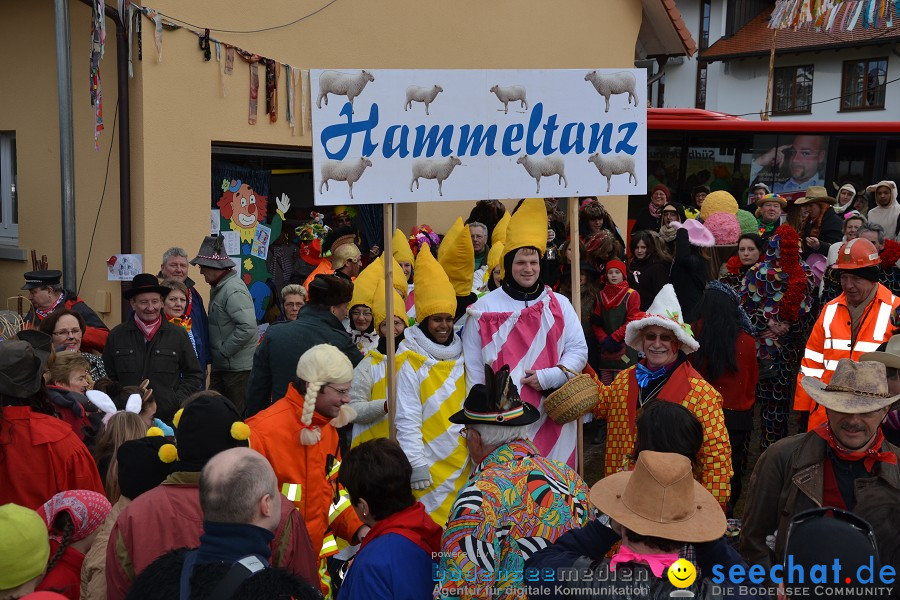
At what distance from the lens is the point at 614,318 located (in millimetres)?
7805

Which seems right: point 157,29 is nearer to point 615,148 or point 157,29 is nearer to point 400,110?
point 400,110

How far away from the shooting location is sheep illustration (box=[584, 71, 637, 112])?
4945 millimetres

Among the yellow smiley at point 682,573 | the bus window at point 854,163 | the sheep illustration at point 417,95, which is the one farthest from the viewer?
the bus window at point 854,163

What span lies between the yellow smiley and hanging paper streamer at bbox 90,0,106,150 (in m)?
6.66

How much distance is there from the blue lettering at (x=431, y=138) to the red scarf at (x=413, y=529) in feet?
7.38

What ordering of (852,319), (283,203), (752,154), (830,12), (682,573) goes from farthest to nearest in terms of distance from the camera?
(830,12) < (752,154) < (283,203) < (852,319) < (682,573)

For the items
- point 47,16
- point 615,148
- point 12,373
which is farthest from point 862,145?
point 12,373

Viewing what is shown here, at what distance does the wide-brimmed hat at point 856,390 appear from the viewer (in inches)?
135

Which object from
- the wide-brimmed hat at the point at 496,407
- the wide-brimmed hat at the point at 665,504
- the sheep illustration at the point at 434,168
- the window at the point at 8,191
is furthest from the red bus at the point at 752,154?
the wide-brimmed hat at the point at 665,504

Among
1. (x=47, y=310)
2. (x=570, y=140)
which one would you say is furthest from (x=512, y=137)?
(x=47, y=310)

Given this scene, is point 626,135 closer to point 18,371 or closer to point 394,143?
point 394,143

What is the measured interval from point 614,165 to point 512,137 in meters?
0.63

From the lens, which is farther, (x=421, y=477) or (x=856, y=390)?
(x=421, y=477)

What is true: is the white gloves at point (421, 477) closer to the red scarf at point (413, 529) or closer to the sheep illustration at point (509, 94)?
the red scarf at point (413, 529)
